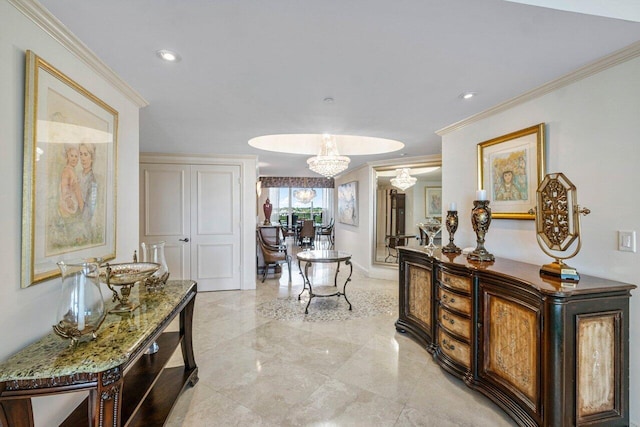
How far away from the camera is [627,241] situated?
1.67 meters


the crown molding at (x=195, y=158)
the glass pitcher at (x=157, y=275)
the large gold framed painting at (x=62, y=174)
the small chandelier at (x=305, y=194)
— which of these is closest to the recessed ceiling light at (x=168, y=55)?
the large gold framed painting at (x=62, y=174)

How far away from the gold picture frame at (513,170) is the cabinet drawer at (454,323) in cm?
98

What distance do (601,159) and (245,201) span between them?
172 inches

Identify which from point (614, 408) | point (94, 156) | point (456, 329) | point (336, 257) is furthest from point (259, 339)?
point (614, 408)

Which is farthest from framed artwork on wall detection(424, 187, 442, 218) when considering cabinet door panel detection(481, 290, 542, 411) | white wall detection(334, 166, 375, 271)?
cabinet door panel detection(481, 290, 542, 411)

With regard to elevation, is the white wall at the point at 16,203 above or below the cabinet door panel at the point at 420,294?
above

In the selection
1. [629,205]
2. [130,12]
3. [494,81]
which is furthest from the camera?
[494,81]

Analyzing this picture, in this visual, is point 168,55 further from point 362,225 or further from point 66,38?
point 362,225

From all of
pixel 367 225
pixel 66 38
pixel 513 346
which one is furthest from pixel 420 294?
pixel 66 38

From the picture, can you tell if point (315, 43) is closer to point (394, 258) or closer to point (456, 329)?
point (456, 329)

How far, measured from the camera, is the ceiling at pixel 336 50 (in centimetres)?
132

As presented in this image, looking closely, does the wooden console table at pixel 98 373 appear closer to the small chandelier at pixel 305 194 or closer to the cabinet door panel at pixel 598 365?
the cabinet door panel at pixel 598 365

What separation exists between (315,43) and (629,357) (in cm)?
258

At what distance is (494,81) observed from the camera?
6.70 ft
